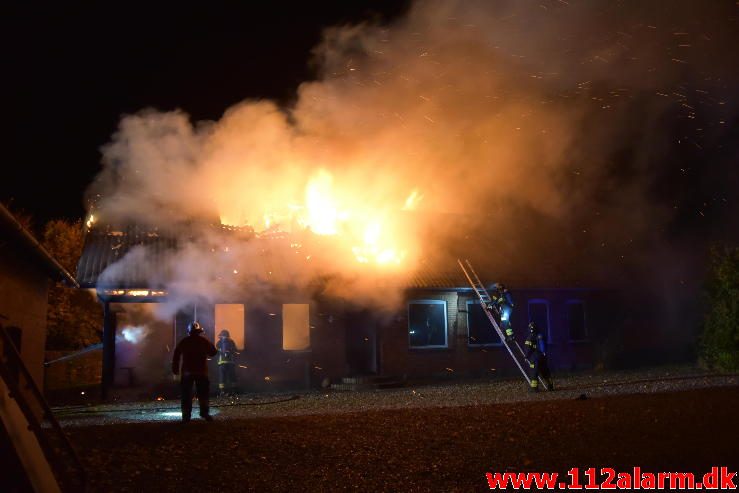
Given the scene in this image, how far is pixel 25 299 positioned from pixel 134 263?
4.08 metres

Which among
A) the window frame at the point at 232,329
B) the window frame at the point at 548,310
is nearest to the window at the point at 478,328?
the window frame at the point at 548,310

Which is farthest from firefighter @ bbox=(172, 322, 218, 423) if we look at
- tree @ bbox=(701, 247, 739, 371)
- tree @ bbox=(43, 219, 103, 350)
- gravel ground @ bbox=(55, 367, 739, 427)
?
tree @ bbox=(701, 247, 739, 371)

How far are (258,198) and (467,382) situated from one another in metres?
8.08

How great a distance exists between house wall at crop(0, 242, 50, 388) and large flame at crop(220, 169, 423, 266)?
590 centimetres

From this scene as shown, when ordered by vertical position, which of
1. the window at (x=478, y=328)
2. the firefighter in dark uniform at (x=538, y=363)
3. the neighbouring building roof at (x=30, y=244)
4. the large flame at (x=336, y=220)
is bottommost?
the firefighter in dark uniform at (x=538, y=363)

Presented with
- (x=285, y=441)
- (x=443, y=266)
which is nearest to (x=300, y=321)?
(x=443, y=266)

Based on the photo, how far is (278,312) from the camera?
1758 centimetres

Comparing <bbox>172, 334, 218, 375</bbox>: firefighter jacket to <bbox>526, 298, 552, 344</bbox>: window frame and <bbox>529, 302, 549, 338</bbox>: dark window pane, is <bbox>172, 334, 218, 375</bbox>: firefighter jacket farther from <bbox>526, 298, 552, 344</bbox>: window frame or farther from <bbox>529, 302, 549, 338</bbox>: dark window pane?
<bbox>529, 302, 549, 338</bbox>: dark window pane

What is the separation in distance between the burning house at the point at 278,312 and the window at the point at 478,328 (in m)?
0.04

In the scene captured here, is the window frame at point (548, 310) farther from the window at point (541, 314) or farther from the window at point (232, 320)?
the window at point (232, 320)

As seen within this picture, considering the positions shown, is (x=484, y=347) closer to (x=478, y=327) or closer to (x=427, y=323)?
(x=478, y=327)

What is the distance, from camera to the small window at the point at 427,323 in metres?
19.2

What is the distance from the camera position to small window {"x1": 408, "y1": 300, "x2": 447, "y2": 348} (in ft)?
62.9

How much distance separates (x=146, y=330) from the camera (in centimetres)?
1623
